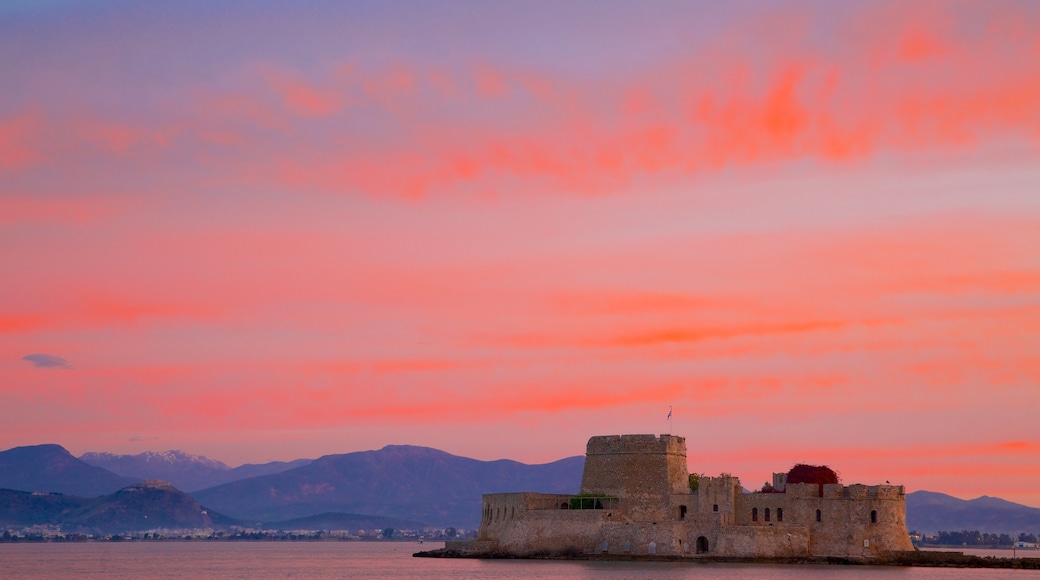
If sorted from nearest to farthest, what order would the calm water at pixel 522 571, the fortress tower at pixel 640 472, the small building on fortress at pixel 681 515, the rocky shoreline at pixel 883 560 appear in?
the calm water at pixel 522 571 < the rocky shoreline at pixel 883 560 < the small building on fortress at pixel 681 515 < the fortress tower at pixel 640 472

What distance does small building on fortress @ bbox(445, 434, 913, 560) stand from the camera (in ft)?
272

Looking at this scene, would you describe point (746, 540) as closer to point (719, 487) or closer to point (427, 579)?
point (719, 487)

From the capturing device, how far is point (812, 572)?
7681 centimetres

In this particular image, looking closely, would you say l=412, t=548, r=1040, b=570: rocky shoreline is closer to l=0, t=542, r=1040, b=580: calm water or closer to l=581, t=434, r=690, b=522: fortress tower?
l=0, t=542, r=1040, b=580: calm water

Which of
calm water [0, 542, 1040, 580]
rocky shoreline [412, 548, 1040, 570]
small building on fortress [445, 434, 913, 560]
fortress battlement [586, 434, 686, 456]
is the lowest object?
calm water [0, 542, 1040, 580]

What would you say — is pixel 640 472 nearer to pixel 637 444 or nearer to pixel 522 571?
pixel 637 444

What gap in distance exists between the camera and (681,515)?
89.4 metres

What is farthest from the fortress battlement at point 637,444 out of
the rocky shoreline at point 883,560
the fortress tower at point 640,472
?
the rocky shoreline at point 883,560

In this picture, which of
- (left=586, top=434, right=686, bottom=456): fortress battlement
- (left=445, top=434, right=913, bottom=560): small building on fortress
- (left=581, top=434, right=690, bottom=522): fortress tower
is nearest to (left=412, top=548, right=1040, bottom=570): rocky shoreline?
(left=445, top=434, right=913, bottom=560): small building on fortress

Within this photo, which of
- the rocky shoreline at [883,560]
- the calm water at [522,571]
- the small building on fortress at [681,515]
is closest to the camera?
the calm water at [522,571]

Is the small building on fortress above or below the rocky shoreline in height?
above

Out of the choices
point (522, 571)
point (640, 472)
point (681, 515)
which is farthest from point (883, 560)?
point (522, 571)

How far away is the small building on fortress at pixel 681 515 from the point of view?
83.0 meters

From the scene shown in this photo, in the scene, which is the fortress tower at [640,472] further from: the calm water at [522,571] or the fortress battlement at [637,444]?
the calm water at [522,571]
